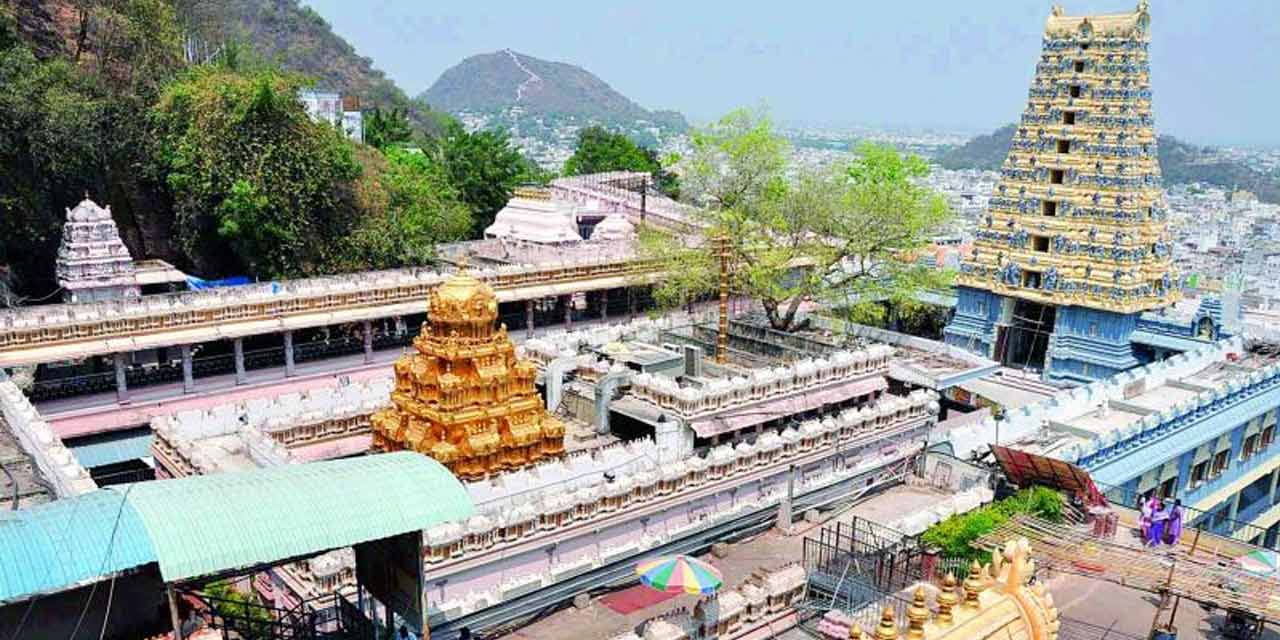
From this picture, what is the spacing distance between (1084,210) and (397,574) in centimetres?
2994

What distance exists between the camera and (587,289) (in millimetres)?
36719

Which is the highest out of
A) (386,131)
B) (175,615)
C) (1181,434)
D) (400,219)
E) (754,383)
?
(386,131)

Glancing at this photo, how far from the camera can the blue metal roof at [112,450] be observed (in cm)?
2527

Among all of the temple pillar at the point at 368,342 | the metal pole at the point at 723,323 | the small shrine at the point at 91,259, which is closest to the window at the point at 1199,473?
the metal pole at the point at 723,323

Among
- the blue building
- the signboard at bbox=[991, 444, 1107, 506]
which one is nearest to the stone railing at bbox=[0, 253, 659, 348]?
the blue building

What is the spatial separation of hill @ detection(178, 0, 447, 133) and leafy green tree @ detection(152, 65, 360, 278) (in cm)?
7400

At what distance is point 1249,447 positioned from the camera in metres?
31.3

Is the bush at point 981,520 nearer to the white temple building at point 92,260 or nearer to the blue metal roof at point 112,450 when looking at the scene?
the blue metal roof at point 112,450

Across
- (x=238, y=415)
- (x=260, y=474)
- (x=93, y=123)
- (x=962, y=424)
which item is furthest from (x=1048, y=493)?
(x=93, y=123)

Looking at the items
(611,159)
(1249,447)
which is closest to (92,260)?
(1249,447)

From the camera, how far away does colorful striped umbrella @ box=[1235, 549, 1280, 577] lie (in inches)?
620

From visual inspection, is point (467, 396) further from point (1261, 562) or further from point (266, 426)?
point (1261, 562)

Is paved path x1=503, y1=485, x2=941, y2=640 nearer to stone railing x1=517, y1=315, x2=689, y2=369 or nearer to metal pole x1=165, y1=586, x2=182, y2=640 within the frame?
stone railing x1=517, y1=315, x2=689, y2=369

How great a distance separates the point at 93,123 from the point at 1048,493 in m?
36.7
